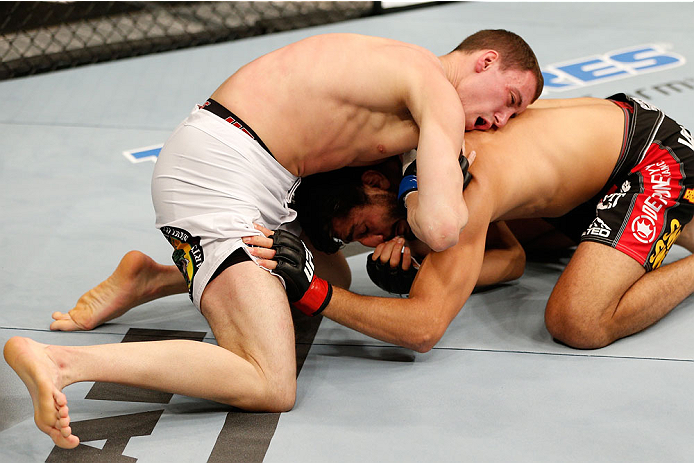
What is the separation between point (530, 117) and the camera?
229 cm

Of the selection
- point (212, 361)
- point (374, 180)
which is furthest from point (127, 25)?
point (212, 361)

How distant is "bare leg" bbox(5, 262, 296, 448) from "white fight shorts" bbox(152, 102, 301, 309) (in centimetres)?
8

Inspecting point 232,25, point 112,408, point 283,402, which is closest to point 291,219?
point 283,402

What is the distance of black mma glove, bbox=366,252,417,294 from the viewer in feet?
7.39

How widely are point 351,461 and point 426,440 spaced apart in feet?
0.63

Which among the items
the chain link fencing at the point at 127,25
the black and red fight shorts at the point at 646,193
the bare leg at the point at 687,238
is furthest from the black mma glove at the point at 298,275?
the chain link fencing at the point at 127,25

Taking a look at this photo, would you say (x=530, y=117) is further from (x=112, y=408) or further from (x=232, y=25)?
(x=232, y=25)

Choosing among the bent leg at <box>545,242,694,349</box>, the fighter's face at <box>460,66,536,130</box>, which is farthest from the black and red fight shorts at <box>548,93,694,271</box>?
the fighter's face at <box>460,66,536,130</box>

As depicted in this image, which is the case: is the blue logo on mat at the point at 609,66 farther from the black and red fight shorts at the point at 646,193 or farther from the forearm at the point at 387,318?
the forearm at the point at 387,318

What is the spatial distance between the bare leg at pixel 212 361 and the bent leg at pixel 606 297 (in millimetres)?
783

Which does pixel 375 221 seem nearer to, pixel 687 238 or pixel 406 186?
pixel 406 186

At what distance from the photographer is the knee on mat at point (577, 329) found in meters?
2.15

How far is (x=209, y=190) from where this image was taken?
2023 millimetres

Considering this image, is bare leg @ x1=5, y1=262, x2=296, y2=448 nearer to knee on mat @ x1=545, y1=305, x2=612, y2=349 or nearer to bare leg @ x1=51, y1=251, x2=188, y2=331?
bare leg @ x1=51, y1=251, x2=188, y2=331
